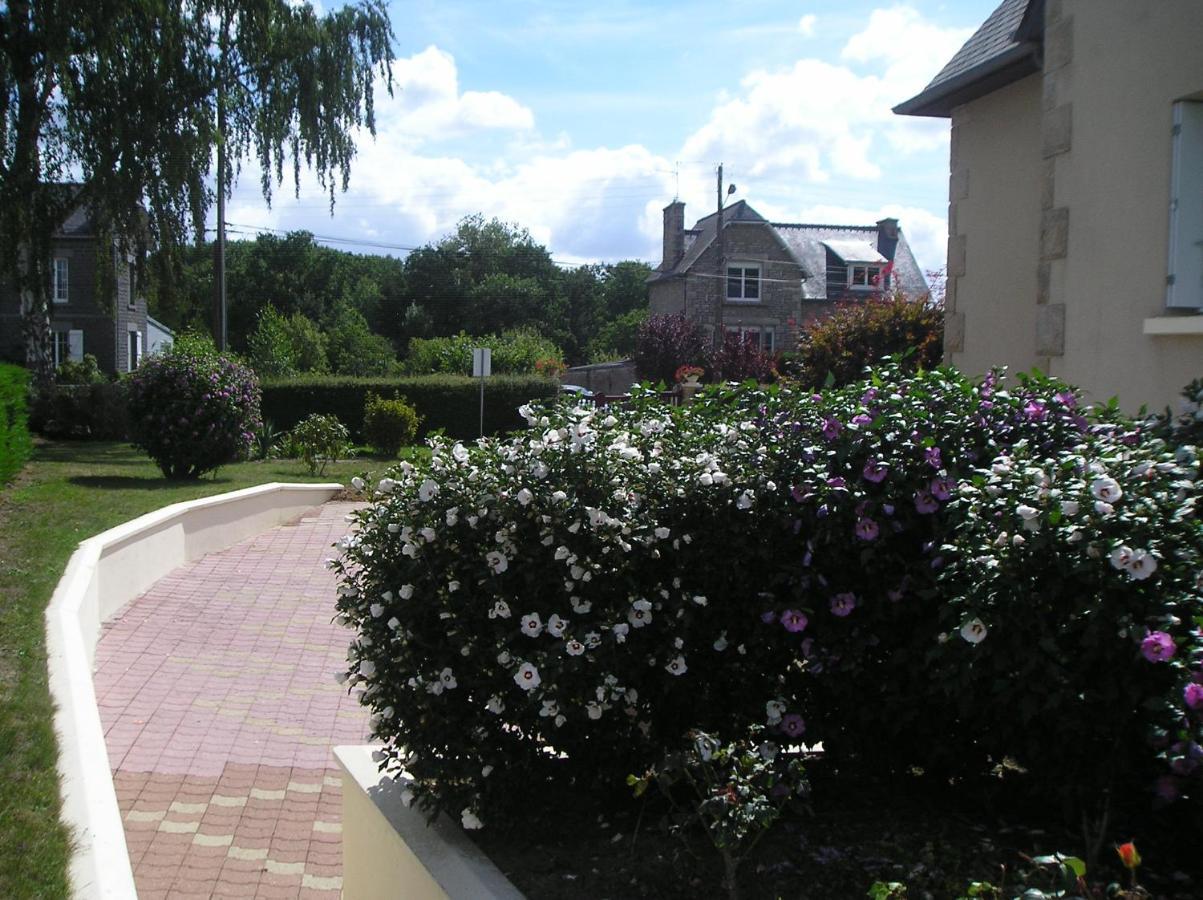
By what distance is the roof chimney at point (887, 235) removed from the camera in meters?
50.5

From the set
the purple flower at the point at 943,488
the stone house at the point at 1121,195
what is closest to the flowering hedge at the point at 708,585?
the purple flower at the point at 943,488

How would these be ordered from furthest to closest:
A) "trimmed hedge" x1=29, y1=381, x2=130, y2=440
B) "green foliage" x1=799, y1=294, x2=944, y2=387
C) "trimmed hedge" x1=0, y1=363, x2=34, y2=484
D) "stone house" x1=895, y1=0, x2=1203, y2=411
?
"trimmed hedge" x1=29, y1=381, x2=130, y2=440, "green foliage" x1=799, y1=294, x2=944, y2=387, "trimmed hedge" x1=0, y1=363, x2=34, y2=484, "stone house" x1=895, y1=0, x2=1203, y2=411

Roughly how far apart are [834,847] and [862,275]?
48.2 meters

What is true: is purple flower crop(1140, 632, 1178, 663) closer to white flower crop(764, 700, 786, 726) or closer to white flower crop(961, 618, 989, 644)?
white flower crop(961, 618, 989, 644)

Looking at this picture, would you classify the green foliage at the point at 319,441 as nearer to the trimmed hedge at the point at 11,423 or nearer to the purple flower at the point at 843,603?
the trimmed hedge at the point at 11,423

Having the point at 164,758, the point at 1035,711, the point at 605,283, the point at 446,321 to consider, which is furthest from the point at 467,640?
the point at 605,283

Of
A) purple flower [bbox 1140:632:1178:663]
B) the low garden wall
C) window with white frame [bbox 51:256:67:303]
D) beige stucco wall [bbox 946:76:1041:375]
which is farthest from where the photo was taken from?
window with white frame [bbox 51:256:67:303]

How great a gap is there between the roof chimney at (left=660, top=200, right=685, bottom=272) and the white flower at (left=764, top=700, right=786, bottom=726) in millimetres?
49095

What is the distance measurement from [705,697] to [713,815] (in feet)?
2.71

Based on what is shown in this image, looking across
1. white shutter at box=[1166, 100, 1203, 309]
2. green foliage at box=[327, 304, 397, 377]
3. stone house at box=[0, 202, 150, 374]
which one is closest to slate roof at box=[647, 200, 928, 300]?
green foliage at box=[327, 304, 397, 377]

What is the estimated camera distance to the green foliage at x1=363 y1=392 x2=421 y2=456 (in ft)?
77.5

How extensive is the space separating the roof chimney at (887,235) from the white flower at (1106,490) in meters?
49.5

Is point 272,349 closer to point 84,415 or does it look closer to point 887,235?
point 84,415

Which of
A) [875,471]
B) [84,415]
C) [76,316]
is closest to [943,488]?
[875,471]
